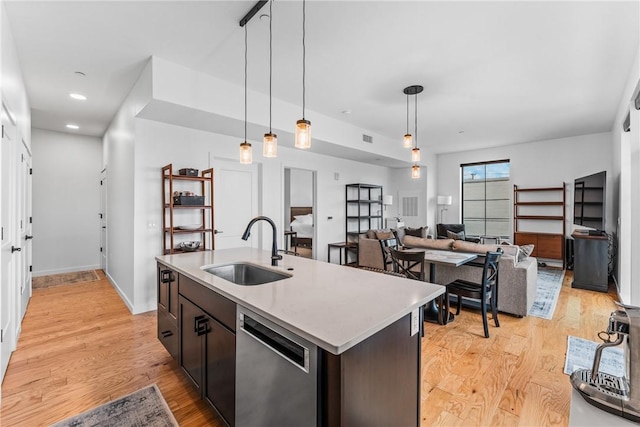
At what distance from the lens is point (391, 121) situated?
210 inches

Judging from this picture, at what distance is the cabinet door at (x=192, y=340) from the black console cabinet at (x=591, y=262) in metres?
5.86

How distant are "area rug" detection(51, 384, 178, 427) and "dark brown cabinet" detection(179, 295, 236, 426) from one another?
0.86 ft

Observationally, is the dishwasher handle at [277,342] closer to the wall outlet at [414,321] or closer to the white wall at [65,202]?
the wall outlet at [414,321]

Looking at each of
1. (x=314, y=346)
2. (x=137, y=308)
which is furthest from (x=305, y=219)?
(x=314, y=346)

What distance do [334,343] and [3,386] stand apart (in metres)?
2.88

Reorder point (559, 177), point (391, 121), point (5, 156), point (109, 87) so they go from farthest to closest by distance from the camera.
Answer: point (559, 177) < point (391, 121) < point (109, 87) < point (5, 156)

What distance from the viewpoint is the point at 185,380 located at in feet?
7.52

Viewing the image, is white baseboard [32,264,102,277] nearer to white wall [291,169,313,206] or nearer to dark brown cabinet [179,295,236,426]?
white wall [291,169,313,206]

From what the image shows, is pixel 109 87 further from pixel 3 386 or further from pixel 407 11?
pixel 407 11

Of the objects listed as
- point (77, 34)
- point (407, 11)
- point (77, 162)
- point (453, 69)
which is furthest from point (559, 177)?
point (77, 162)

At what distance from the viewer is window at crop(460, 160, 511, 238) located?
289 inches

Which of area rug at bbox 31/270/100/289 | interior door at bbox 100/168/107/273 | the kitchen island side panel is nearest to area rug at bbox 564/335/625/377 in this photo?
the kitchen island side panel

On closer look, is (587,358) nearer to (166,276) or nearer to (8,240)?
(166,276)

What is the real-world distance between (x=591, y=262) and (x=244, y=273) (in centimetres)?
556
